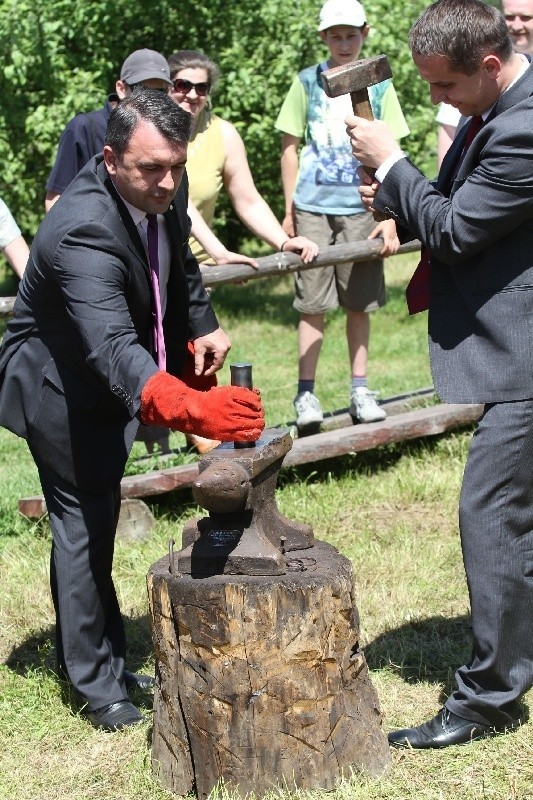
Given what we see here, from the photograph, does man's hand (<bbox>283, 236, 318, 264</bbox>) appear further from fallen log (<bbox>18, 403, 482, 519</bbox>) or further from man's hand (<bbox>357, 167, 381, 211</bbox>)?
man's hand (<bbox>357, 167, 381, 211</bbox>)

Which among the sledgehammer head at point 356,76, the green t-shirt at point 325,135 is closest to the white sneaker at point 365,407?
the green t-shirt at point 325,135

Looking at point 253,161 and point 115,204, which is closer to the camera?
point 115,204

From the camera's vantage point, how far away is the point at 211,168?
638 centimetres

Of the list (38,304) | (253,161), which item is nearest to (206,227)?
(38,304)

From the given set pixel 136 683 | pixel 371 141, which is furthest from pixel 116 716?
pixel 371 141

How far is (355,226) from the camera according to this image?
6.96 metres

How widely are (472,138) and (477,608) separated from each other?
151 cm

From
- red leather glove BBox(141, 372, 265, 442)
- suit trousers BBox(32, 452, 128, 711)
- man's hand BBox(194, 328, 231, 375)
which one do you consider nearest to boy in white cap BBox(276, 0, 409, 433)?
man's hand BBox(194, 328, 231, 375)

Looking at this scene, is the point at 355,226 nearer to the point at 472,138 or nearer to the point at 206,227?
the point at 206,227

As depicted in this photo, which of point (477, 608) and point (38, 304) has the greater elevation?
point (38, 304)

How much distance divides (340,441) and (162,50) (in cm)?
699

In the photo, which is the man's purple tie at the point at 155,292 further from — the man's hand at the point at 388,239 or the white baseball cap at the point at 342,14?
the white baseball cap at the point at 342,14

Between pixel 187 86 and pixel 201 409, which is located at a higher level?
pixel 187 86

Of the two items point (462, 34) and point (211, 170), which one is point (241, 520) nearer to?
point (462, 34)
